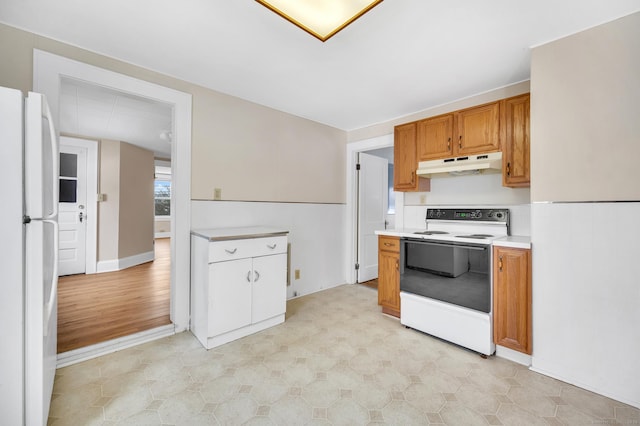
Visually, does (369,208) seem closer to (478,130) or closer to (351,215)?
(351,215)

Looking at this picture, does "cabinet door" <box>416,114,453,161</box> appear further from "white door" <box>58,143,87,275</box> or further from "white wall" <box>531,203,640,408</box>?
"white door" <box>58,143,87,275</box>

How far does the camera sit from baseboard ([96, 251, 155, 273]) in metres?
4.70

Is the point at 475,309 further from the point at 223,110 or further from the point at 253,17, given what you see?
the point at 223,110

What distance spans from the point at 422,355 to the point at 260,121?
2.84 meters

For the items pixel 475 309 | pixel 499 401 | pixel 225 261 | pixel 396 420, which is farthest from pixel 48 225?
pixel 475 309

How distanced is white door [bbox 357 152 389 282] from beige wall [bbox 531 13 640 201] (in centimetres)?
240

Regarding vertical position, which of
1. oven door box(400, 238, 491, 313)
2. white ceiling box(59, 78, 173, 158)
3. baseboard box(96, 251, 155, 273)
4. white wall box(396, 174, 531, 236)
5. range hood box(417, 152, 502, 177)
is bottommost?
baseboard box(96, 251, 155, 273)

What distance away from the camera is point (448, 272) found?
2439mm

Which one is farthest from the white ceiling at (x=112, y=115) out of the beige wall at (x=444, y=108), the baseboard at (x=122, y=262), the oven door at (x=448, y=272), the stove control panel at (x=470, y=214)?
the stove control panel at (x=470, y=214)

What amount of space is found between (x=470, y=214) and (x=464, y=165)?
57 cm

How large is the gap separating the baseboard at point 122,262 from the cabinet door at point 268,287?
148 inches

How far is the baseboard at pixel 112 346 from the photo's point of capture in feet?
6.78

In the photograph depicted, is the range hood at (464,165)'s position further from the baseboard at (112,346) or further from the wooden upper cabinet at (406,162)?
the baseboard at (112,346)

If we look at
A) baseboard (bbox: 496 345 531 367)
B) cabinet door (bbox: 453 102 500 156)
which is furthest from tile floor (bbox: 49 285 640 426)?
cabinet door (bbox: 453 102 500 156)
